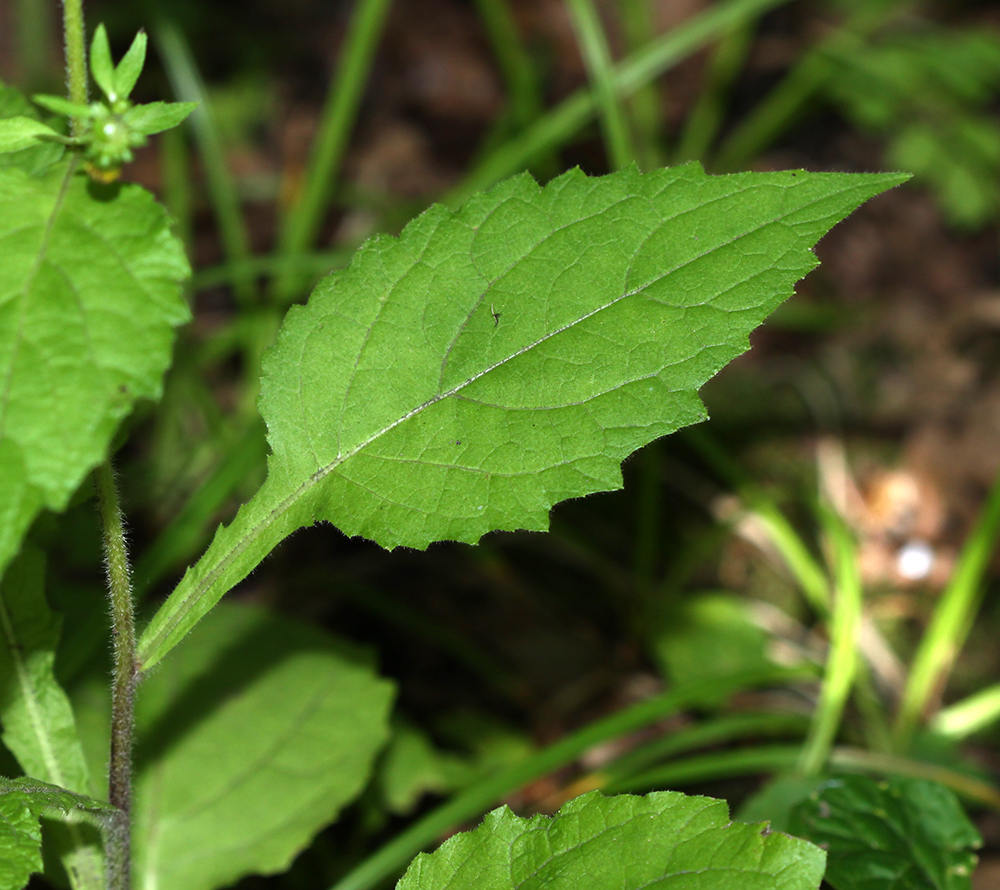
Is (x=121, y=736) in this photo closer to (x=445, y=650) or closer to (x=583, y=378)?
(x=583, y=378)

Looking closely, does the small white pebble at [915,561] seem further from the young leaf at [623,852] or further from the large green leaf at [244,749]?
the young leaf at [623,852]

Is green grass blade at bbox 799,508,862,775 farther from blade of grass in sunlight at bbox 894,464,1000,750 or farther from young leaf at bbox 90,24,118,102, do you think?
young leaf at bbox 90,24,118,102

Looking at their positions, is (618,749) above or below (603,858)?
above

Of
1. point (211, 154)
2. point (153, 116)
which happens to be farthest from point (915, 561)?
point (153, 116)

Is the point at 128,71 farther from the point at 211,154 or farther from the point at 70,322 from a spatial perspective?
the point at 211,154

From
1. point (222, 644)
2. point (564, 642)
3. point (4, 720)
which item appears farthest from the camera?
point (564, 642)

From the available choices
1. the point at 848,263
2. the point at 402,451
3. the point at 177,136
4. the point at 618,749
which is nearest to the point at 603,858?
the point at 402,451

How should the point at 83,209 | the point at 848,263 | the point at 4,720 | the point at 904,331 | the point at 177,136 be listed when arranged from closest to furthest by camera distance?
the point at 83,209 → the point at 4,720 → the point at 177,136 → the point at 904,331 → the point at 848,263
